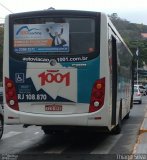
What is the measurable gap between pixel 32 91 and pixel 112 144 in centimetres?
290

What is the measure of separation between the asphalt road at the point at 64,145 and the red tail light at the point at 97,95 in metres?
1.11

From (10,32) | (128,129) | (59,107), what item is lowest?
(128,129)

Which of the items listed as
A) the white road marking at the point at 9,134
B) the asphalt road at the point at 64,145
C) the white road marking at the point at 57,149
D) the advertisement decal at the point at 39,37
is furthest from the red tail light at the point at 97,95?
the white road marking at the point at 9,134

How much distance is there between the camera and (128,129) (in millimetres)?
17578

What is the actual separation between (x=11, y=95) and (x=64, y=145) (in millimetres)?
2244

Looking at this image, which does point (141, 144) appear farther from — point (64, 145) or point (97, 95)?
Answer: point (64, 145)

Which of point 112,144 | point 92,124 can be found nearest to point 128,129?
point 112,144

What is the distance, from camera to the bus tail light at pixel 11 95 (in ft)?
39.2

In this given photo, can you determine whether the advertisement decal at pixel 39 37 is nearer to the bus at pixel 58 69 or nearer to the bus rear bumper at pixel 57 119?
the bus at pixel 58 69

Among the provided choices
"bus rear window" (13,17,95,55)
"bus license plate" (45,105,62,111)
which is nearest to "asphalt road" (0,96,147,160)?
"bus license plate" (45,105,62,111)

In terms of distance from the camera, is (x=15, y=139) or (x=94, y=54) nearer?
(x=94, y=54)

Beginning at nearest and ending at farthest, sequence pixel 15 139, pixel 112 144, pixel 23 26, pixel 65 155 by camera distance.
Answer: pixel 65 155 → pixel 23 26 → pixel 112 144 → pixel 15 139

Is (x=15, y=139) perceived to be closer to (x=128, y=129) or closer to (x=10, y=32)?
(x=10, y=32)

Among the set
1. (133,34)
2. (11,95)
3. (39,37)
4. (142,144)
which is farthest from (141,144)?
(133,34)
